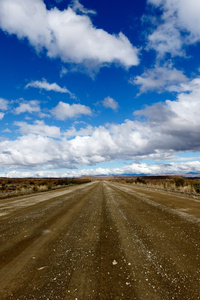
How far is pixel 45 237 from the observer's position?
5242 mm

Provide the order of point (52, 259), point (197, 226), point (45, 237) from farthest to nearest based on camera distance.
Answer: point (197, 226) → point (45, 237) → point (52, 259)

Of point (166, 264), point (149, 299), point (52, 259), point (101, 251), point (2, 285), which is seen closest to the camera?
point (149, 299)

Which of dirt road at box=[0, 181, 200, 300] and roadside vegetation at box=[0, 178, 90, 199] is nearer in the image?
dirt road at box=[0, 181, 200, 300]

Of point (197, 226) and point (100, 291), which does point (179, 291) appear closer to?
point (100, 291)

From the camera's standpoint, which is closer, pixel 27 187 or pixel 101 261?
pixel 101 261

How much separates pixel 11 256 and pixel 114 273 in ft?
9.02

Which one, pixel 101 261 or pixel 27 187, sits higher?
pixel 101 261

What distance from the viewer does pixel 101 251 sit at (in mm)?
4207

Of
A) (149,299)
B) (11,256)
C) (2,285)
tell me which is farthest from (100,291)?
(11,256)

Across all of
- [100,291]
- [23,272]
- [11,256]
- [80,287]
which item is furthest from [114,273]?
[11,256]

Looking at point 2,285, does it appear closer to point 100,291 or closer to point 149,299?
point 100,291

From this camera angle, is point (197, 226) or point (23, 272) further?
point (197, 226)

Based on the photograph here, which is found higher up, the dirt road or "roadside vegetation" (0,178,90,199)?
the dirt road

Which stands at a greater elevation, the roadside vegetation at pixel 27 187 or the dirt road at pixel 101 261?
the dirt road at pixel 101 261
